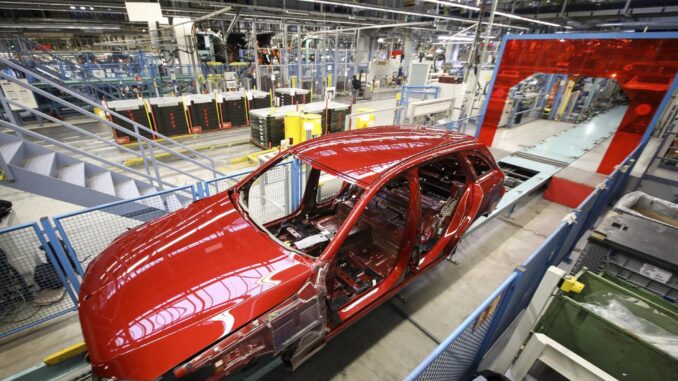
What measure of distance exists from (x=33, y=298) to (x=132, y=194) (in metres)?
1.55

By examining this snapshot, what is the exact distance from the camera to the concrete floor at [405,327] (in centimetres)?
252

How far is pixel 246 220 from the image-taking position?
2.33 meters

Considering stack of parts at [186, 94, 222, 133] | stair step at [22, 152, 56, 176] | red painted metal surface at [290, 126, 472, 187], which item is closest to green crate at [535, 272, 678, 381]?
red painted metal surface at [290, 126, 472, 187]

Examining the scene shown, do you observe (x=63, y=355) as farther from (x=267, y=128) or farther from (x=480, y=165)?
(x=267, y=128)

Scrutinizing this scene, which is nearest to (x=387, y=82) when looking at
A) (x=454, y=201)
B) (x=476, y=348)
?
(x=454, y=201)

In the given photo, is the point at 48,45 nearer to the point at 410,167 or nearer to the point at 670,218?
the point at 410,167

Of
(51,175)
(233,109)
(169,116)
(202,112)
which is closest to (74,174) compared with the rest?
(51,175)

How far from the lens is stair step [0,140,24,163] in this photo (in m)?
2.88

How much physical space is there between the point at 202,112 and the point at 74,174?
6.51 meters

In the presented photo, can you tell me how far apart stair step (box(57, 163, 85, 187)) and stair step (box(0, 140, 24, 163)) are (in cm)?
44

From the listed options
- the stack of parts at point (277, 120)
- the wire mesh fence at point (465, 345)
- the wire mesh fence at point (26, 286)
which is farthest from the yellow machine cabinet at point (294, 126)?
the wire mesh fence at point (465, 345)

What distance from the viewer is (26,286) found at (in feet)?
9.91

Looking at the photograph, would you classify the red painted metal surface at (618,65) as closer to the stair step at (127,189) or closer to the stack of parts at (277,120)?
the stack of parts at (277,120)

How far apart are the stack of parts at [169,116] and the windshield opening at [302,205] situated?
243 inches
